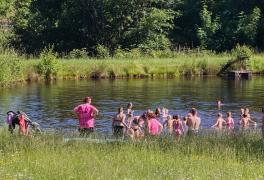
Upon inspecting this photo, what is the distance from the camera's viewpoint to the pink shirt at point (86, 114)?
22.9 meters

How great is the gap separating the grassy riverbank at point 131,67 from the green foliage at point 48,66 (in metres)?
0.09

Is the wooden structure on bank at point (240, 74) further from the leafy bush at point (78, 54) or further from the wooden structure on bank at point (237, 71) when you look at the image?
the leafy bush at point (78, 54)

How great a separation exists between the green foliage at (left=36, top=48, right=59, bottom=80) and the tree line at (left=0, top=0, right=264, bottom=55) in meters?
11.6

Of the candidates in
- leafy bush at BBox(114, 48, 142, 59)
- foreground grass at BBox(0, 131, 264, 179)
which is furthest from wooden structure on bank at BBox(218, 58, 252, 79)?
foreground grass at BBox(0, 131, 264, 179)

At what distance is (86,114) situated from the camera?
2309 cm

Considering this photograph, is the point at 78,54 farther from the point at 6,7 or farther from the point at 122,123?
the point at 122,123

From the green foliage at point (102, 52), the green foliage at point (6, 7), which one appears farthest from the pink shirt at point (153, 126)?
the green foliage at point (6, 7)

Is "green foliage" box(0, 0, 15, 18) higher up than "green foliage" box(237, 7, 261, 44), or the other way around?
"green foliage" box(0, 0, 15, 18)

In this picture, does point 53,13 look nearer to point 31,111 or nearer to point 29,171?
point 31,111

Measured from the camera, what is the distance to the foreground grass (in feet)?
36.6

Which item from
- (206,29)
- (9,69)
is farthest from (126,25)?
(9,69)

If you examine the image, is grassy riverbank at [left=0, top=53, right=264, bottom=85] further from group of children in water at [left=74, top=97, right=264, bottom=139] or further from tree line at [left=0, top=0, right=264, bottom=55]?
group of children in water at [left=74, top=97, right=264, bottom=139]

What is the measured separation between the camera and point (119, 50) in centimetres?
6738

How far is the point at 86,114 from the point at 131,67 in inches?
1436
